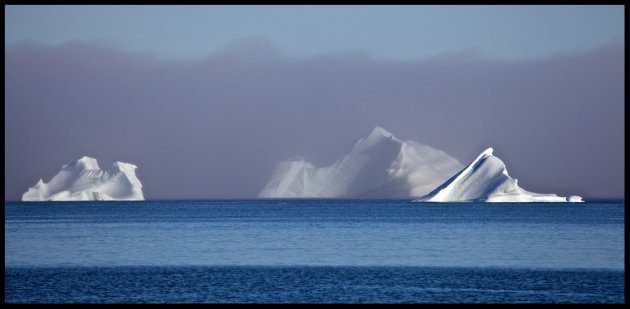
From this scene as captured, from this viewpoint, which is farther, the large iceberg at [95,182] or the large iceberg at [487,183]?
the large iceberg at [95,182]

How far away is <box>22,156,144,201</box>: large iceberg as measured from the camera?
92188 mm

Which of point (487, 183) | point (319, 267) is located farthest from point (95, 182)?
point (319, 267)

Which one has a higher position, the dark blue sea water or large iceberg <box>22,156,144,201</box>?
large iceberg <box>22,156,144,201</box>

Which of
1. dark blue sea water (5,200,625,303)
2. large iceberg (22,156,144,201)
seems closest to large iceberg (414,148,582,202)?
dark blue sea water (5,200,625,303)

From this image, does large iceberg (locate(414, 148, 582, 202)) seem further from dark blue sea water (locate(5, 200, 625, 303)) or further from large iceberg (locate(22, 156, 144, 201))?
large iceberg (locate(22, 156, 144, 201))

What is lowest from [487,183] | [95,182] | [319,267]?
[319,267]

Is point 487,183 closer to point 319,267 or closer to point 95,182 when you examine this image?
point 95,182

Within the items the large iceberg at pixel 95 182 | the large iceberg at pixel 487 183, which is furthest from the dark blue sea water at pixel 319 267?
the large iceberg at pixel 95 182

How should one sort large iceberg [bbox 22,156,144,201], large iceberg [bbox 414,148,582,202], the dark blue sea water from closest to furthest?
the dark blue sea water → large iceberg [bbox 414,148,582,202] → large iceberg [bbox 22,156,144,201]

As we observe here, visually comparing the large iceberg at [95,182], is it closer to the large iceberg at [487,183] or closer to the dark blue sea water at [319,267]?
the large iceberg at [487,183]

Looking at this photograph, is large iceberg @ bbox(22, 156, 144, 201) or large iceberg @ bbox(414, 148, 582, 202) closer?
large iceberg @ bbox(414, 148, 582, 202)

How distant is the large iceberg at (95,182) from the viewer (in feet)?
302

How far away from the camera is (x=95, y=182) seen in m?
93.1
